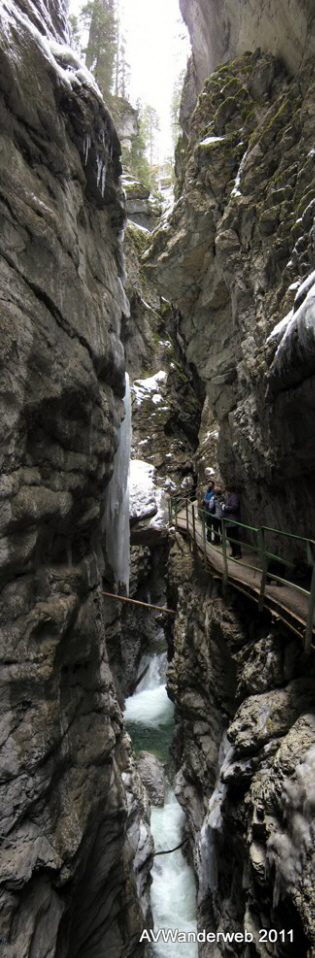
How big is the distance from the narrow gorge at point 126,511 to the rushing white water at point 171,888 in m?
0.06

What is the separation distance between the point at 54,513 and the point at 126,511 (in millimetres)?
6143

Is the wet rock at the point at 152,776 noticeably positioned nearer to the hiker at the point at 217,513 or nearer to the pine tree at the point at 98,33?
the hiker at the point at 217,513

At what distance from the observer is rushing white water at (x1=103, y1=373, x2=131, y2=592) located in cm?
826

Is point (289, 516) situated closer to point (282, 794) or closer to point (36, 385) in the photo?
point (282, 794)

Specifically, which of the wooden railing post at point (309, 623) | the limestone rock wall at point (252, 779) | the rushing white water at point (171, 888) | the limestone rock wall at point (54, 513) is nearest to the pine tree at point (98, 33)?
the limestone rock wall at point (54, 513)

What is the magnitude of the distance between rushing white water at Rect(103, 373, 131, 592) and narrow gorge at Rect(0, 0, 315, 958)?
12cm

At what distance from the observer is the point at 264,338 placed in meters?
8.12

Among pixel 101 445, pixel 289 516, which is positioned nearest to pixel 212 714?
pixel 289 516

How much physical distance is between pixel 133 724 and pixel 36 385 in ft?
48.8

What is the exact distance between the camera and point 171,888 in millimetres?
9320

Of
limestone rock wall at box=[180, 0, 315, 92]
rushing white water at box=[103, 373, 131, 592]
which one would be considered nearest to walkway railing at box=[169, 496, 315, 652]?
rushing white water at box=[103, 373, 131, 592]

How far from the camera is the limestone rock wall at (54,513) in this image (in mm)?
3303

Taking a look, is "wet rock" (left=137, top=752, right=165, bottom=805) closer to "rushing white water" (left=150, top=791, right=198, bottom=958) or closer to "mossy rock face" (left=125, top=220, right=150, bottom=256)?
"rushing white water" (left=150, top=791, right=198, bottom=958)

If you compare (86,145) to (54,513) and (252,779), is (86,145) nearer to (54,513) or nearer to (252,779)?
(54,513)
